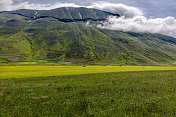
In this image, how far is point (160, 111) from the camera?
13.4 m

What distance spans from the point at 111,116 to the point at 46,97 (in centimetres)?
872

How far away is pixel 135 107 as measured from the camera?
13.9 metres

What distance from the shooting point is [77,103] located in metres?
14.5

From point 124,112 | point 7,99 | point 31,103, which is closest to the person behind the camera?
point 124,112

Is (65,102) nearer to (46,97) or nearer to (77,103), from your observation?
(77,103)

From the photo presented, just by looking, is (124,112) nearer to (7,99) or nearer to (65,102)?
(65,102)

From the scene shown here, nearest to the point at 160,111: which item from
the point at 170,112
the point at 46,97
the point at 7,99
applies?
the point at 170,112

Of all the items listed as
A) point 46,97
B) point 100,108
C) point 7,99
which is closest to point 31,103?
point 46,97

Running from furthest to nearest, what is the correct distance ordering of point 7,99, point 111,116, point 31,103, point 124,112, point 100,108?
1. point 7,99
2. point 31,103
3. point 100,108
4. point 124,112
5. point 111,116

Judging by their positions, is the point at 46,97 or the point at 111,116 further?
the point at 46,97

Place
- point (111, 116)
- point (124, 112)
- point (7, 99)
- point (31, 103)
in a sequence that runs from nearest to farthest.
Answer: point (111, 116) → point (124, 112) → point (31, 103) → point (7, 99)

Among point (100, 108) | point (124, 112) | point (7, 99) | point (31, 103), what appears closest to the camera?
point (124, 112)

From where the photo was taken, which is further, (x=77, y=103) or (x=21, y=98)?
(x=21, y=98)

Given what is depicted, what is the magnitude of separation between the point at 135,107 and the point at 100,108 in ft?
12.5
